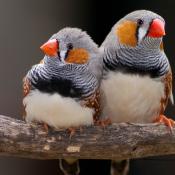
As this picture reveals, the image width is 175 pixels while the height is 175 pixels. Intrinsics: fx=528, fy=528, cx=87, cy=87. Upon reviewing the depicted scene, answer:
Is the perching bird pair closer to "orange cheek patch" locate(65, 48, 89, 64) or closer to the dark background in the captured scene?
"orange cheek patch" locate(65, 48, 89, 64)

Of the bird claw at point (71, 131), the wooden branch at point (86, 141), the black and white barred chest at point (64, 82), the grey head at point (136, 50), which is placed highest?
the grey head at point (136, 50)

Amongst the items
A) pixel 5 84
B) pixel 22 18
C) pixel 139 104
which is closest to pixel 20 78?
pixel 5 84

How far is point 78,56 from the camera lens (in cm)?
154

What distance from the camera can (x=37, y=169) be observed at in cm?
225

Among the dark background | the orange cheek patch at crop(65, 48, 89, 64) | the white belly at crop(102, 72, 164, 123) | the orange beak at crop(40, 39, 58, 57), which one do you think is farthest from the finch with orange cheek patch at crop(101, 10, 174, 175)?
the dark background

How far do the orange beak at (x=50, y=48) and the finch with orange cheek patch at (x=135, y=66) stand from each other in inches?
9.5

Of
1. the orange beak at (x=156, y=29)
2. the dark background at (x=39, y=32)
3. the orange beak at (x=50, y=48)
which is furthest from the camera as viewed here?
the dark background at (x=39, y=32)

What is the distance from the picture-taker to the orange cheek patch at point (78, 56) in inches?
60.2

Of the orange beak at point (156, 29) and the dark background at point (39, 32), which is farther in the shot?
the dark background at point (39, 32)

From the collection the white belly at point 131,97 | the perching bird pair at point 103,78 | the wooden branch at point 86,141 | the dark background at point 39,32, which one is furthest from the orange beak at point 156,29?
the dark background at point 39,32

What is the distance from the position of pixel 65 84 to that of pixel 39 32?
74 cm

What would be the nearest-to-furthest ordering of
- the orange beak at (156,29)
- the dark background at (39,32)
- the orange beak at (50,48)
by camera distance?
1. the orange beak at (50,48)
2. the orange beak at (156,29)
3. the dark background at (39,32)

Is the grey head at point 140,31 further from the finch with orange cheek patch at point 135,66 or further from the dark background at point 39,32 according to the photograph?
the dark background at point 39,32

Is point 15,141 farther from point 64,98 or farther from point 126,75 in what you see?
point 126,75
